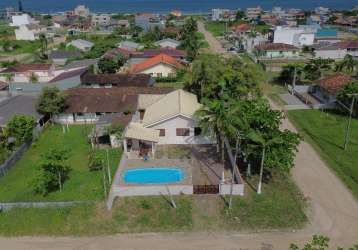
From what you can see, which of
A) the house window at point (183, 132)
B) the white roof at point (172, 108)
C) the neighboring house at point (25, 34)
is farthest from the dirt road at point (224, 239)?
the neighboring house at point (25, 34)

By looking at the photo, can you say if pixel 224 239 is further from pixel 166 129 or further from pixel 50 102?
pixel 50 102

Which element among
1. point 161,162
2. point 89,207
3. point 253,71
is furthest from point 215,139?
point 89,207

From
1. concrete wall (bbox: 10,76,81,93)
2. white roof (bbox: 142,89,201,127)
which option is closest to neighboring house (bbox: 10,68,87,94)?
concrete wall (bbox: 10,76,81,93)

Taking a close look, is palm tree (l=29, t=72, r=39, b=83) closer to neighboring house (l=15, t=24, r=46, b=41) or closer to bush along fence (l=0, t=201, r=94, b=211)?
bush along fence (l=0, t=201, r=94, b=211)

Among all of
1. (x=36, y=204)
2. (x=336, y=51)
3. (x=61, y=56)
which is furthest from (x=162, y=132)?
(x=336, y=51)

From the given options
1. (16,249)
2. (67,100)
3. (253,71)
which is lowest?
(16,249)

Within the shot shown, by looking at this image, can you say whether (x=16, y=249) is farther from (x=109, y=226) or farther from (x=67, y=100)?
(x=67, y=100)
